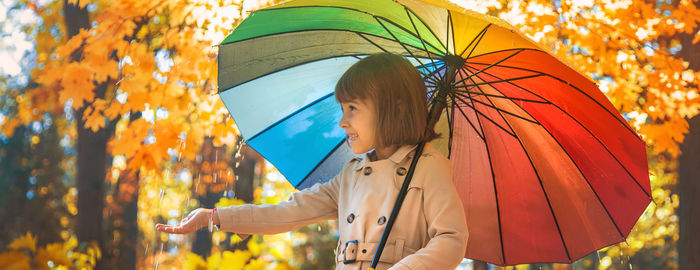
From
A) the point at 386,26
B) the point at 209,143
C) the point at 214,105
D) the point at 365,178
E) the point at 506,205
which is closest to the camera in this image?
the point at 365,178

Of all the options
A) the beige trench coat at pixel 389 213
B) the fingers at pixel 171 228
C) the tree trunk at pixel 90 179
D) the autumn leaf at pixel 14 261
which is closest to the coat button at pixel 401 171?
the beige trench coat at pixel 389 213

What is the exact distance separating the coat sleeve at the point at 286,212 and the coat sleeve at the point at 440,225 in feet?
1.43

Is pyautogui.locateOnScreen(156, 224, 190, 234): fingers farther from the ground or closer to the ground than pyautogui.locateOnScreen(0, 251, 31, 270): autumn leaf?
farther from the ground

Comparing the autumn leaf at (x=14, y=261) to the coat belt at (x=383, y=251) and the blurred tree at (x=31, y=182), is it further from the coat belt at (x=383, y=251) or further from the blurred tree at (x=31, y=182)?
the blurred tree at (x=31, y=182)

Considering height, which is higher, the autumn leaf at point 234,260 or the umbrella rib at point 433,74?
the umbrella rib at point 433,74

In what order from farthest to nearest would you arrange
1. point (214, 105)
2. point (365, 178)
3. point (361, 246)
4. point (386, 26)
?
point (214, 105)
point (386, 26)
point (365, 178)
point (361, 246)

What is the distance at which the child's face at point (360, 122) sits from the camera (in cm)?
222

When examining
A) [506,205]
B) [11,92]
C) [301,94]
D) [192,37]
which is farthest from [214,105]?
[11,92]

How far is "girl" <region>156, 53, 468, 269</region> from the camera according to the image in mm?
2109

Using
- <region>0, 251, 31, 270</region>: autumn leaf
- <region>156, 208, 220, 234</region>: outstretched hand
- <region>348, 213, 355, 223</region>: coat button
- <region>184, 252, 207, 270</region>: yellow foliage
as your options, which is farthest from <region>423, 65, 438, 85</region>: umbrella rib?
<region>0, 251, 31, 270</region>: autumn leaf

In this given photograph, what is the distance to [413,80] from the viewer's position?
226 cm

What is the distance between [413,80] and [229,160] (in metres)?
8.98

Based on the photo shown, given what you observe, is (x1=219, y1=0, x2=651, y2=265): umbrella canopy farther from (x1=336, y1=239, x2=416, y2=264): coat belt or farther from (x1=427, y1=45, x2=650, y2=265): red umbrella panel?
(x1=336, y1=239, x2=416, y2=264): coat belt

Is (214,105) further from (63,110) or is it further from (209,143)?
(63,110)
